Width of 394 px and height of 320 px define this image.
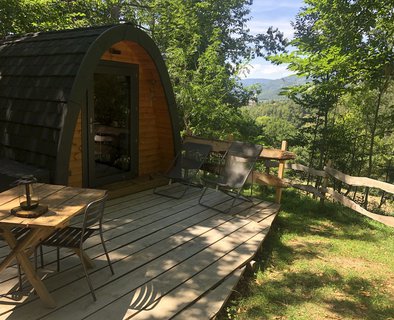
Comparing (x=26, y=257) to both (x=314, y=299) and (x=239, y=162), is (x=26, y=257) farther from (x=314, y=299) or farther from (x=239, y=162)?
(x=239, y=162)

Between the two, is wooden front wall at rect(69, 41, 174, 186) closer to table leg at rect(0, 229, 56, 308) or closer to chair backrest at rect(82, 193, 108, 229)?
chair backrest at rect(82, 193, 108, 229)

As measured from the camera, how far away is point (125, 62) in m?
6.22

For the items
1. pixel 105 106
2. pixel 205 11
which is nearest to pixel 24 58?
pixel 105 106

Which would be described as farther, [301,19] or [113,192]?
[301,19]

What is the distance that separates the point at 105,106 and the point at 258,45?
82.5ft

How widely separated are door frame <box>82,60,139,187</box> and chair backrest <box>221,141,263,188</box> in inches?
78.9

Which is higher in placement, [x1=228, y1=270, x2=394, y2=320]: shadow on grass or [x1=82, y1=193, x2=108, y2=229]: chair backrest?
[x1=82, y1=193, x2=108, y2=229]: chair backrest

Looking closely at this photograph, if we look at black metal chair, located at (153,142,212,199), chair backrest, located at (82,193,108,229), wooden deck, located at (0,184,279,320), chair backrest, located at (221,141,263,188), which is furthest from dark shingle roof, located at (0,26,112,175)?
chair backrest, located at (221,141,263,188)

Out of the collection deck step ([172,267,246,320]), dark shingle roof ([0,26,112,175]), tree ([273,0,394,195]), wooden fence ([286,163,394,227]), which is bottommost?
deck step ([172,267,246,320])

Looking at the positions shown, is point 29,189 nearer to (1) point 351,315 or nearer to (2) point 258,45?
(1) point 351,315

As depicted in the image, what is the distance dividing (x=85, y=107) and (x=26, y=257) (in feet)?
11.6

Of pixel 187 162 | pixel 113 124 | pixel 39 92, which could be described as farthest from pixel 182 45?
pixel 39 92

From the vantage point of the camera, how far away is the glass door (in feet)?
19.2

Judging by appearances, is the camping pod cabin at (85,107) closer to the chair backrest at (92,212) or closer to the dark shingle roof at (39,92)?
the dark shingle roof at (39,92)
